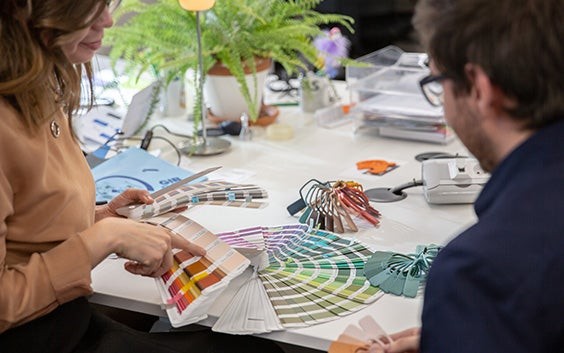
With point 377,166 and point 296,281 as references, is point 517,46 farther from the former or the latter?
point 377,166

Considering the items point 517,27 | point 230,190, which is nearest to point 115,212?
point 230,190

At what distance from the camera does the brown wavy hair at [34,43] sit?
1235 millimetres

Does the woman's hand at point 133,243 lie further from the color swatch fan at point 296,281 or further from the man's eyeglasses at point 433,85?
the man's eyeglasses at point 433,85

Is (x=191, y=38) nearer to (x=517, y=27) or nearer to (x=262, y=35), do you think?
(x=262, y=35)

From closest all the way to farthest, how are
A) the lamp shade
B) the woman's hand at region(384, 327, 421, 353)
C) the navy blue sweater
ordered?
the navy blue sweater < the woman's hand at region(384, 327, 421, 353) < the lamp shade

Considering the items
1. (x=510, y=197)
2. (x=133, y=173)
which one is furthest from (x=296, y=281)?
(x=133, y=173)

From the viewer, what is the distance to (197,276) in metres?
1.39

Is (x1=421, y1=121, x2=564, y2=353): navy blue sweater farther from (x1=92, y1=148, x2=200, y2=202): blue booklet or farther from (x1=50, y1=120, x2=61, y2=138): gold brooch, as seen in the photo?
(x1=92, y1=148, x2=200, y2=202): blue booklet

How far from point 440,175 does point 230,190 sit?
18.1 inches

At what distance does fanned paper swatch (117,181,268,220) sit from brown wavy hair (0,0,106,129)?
1.15 feet

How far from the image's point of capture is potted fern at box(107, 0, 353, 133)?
2230 mm

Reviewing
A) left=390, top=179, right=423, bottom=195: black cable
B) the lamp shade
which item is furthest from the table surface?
the lamp shade

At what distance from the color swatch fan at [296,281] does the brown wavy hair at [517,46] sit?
0.51 meters

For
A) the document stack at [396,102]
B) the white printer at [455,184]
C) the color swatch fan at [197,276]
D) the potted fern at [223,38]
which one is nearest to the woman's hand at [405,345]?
the color swatch fan at [197,276]
